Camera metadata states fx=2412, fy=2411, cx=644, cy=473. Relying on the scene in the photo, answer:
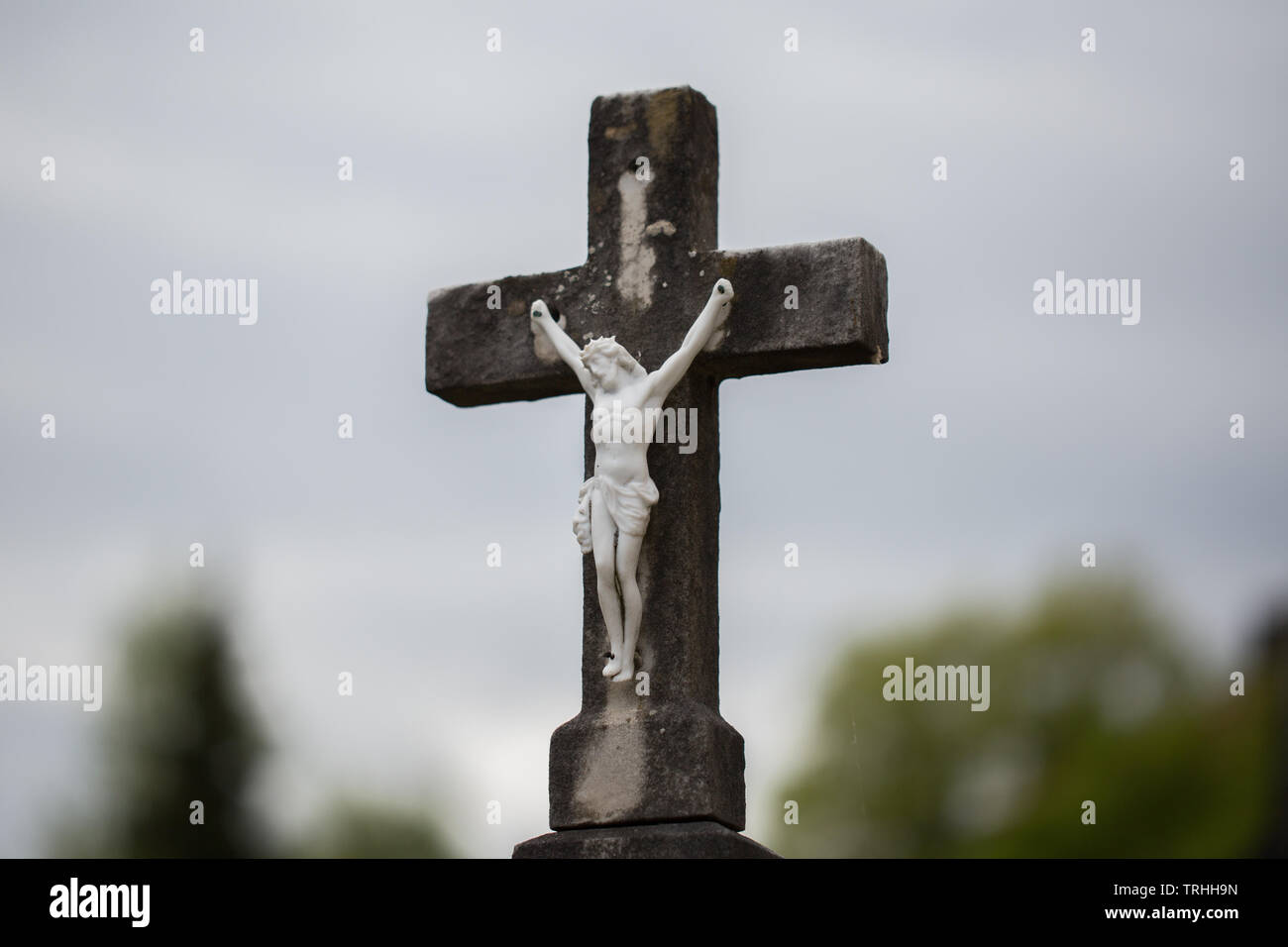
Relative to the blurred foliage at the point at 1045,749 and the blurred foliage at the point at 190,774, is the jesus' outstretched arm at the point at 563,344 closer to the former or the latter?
the blurred foliage at the point at 1045,749

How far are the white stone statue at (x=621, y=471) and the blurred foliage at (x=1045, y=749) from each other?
13156 millimetres

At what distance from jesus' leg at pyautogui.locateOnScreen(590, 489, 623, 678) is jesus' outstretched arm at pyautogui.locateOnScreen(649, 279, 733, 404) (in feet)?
2.11

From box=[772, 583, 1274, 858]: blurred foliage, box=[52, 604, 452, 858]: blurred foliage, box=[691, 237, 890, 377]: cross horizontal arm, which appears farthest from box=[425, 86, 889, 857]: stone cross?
box=[52, 604, 452, 858]: blurred foliage

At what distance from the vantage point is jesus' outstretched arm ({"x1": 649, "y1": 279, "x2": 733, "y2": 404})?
457 inches

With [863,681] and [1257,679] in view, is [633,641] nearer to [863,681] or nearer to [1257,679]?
[1257,679]

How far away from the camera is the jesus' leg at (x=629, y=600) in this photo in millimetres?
11422

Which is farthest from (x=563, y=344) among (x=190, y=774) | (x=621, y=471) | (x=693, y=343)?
(x=190, y=774)

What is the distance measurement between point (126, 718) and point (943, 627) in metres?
9.96

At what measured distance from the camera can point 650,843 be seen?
10.9m

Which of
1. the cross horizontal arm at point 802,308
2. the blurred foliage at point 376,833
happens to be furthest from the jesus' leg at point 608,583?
the blurred foliage at point 376,833

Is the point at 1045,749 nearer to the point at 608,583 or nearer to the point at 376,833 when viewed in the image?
the point at 376,833

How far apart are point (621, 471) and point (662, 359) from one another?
2.25ft
